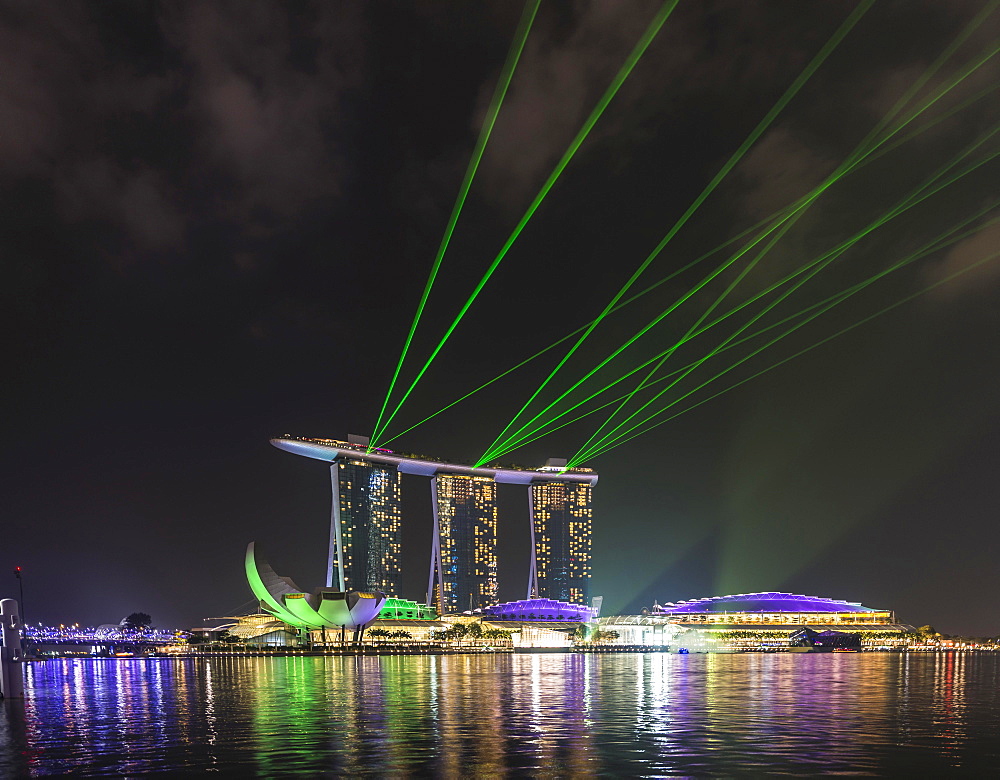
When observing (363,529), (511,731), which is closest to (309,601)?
(363,529)

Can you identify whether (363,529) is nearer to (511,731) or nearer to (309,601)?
(309,601)

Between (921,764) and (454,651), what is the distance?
13284 centimetres

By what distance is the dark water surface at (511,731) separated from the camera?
26031 mm

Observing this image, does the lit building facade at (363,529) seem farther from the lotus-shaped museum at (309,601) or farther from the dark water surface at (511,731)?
the dark water surface at (511,731)

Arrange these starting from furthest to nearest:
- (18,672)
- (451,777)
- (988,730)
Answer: (18,672)
(988,730)
(451,777)

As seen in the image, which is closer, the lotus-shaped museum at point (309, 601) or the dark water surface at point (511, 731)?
the dark water surface at point (511, 731)

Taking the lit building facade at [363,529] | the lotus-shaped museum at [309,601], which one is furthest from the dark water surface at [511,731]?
the lit building facade at [363,529]

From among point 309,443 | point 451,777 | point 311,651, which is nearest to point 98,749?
point 451,777

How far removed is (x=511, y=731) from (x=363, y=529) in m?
162

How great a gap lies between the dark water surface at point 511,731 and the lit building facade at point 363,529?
422ft

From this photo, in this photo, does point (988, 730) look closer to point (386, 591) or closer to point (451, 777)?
point (451, 777)

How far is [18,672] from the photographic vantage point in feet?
174

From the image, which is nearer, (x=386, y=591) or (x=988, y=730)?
(x=988, y=730)

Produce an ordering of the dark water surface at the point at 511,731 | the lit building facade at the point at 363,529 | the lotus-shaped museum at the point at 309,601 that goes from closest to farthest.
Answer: the dark water surface at the point at 511,731
the lotus-shaped museum at the point at 309,601
the lit building facade at the point at 363,529
